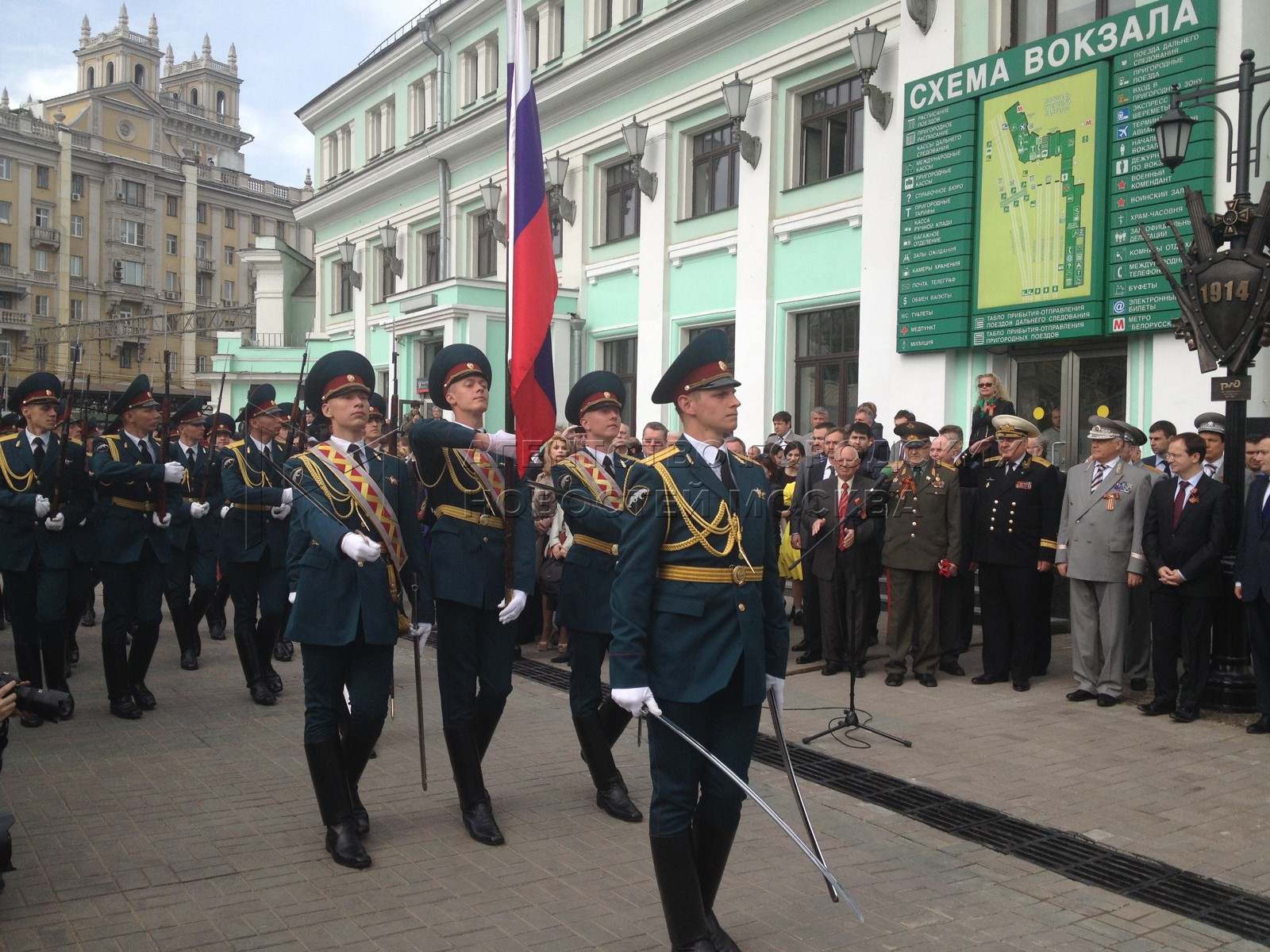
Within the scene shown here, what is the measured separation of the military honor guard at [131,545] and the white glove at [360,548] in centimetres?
349

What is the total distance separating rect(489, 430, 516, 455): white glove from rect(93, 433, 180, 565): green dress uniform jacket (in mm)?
3723

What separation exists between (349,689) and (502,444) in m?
1.34

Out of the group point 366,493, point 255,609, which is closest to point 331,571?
point 366,493

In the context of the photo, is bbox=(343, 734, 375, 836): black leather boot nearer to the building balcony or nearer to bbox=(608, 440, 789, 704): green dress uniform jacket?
bbox=(608, 440, 789, 704): green dress uniform jacket

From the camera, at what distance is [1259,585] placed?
25.0 feet

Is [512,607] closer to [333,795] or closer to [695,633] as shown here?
[333,795]

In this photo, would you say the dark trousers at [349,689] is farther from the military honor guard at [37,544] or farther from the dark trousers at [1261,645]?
the dark trousers at [1261,645]

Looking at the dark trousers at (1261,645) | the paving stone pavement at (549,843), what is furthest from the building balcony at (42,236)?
the dark trousers at (1261,645)

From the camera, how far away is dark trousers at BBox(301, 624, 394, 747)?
17.0 ft

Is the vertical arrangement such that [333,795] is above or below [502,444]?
below

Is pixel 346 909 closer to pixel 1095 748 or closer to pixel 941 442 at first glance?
pixel 1095 748

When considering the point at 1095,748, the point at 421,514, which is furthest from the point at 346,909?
the point at 1095,748

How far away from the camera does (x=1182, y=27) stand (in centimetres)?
1219

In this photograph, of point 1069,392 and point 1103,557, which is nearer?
point 1103,557
